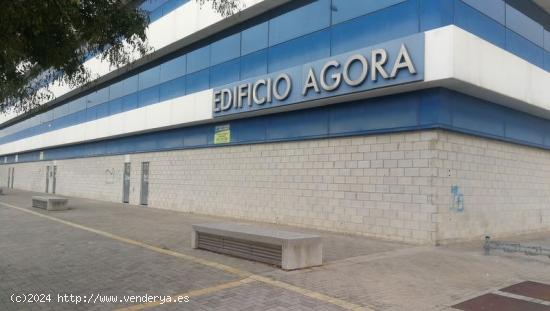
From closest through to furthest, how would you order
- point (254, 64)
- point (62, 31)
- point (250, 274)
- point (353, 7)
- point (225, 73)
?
→ point (62, 31), point (250, 274), point (353, 7), point (254, 64), point (225, 73)

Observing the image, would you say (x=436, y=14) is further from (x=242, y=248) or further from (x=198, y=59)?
(x=198, y=59)

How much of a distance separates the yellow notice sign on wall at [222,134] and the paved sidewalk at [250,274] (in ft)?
22.1

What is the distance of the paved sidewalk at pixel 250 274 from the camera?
6.34m

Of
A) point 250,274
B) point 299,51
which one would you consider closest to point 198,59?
point 299,51

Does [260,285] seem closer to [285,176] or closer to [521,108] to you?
[285,176]

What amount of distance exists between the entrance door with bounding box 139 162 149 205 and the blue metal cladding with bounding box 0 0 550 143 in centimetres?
473

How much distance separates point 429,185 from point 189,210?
1203 cm

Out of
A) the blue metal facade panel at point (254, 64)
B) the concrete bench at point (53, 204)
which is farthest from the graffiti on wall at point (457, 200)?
the concrete bench at point (53, 204)

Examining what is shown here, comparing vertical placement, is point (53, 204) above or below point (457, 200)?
below

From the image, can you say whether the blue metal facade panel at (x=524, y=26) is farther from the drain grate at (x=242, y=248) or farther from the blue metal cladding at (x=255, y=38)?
the drain grate at (x=242, y=248)

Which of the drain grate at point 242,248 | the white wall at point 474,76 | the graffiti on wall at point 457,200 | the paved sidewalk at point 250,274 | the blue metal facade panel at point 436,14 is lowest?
the paved sidewalk at point 250,274

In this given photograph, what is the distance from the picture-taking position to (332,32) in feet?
46.3

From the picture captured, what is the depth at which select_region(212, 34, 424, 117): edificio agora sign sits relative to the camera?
38.0 feet

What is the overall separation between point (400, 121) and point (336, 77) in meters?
2.25
